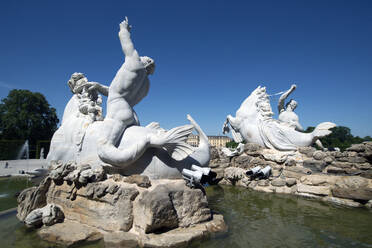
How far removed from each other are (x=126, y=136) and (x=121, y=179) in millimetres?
810

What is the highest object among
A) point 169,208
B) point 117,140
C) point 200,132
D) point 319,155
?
point 200,132

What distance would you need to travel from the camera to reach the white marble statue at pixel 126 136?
3.62m

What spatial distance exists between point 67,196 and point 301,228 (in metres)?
4.21

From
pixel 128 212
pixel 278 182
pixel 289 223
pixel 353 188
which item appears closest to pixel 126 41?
pixel 128 212

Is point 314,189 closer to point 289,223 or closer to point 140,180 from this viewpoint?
point 289,223

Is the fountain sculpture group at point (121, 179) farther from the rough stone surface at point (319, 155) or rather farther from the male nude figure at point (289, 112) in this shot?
the male nude figure at point (289, 112)

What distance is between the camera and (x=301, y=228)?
147 inches

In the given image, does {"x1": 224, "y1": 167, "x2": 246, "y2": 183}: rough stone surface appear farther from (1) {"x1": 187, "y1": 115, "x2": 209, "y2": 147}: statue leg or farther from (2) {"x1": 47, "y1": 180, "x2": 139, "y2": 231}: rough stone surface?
(2) {"x1": 47, "y1": 180, "x2": 139, "y2": 231}: rough stone surface

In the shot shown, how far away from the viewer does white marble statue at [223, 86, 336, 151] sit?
7.78 m

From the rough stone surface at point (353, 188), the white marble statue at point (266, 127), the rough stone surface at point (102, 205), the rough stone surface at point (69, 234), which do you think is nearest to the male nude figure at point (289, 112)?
the white marble statue at point (266, 127)

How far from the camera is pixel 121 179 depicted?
140 inches

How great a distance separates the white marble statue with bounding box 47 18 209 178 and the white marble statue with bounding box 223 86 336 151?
4.84 m

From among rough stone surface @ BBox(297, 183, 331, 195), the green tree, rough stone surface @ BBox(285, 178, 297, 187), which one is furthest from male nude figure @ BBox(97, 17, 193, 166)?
the green tree

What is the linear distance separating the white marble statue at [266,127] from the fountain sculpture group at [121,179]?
4.82 m
